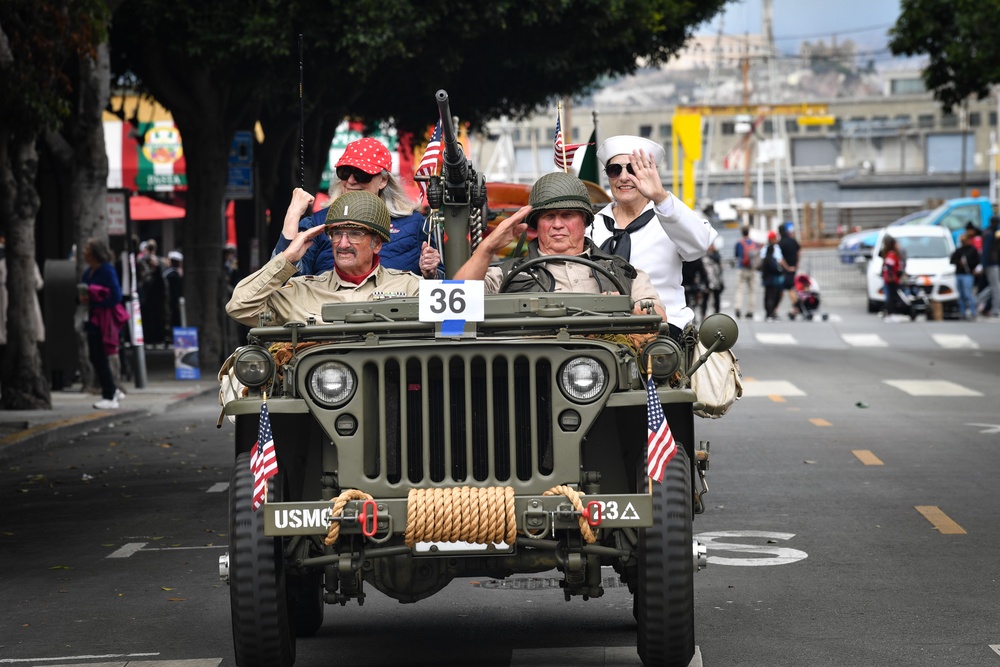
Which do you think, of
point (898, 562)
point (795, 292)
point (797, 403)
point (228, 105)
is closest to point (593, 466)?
point (898, 562)

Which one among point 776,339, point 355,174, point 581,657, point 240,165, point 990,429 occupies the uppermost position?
point 240,165

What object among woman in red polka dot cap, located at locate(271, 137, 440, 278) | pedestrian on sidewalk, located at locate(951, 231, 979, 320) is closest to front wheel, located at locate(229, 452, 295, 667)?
woman in red polka dot cap, located at locate(271, 137, 440, 278)

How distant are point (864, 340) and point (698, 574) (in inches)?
892

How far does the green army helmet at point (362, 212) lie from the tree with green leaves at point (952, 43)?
67.5 ft

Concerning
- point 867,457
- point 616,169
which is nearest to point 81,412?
point 867,457

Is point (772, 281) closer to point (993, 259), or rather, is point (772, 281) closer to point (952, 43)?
point (993, 259)

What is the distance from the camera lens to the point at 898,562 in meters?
9.33

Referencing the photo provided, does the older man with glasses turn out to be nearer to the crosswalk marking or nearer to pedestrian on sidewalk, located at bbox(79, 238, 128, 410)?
the crosswalk marking

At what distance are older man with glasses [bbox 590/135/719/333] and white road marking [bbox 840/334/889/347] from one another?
22350 mm

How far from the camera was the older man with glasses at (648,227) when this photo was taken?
8.14 meters

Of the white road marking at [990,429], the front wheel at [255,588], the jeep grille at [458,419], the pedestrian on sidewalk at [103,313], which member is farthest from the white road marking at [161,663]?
the pedestrian on sidewalk at [103,313]

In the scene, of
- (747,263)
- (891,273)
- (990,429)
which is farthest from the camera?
(747,263)

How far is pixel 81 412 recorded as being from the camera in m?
19.8

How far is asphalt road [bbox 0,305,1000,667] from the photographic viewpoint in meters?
7.43
